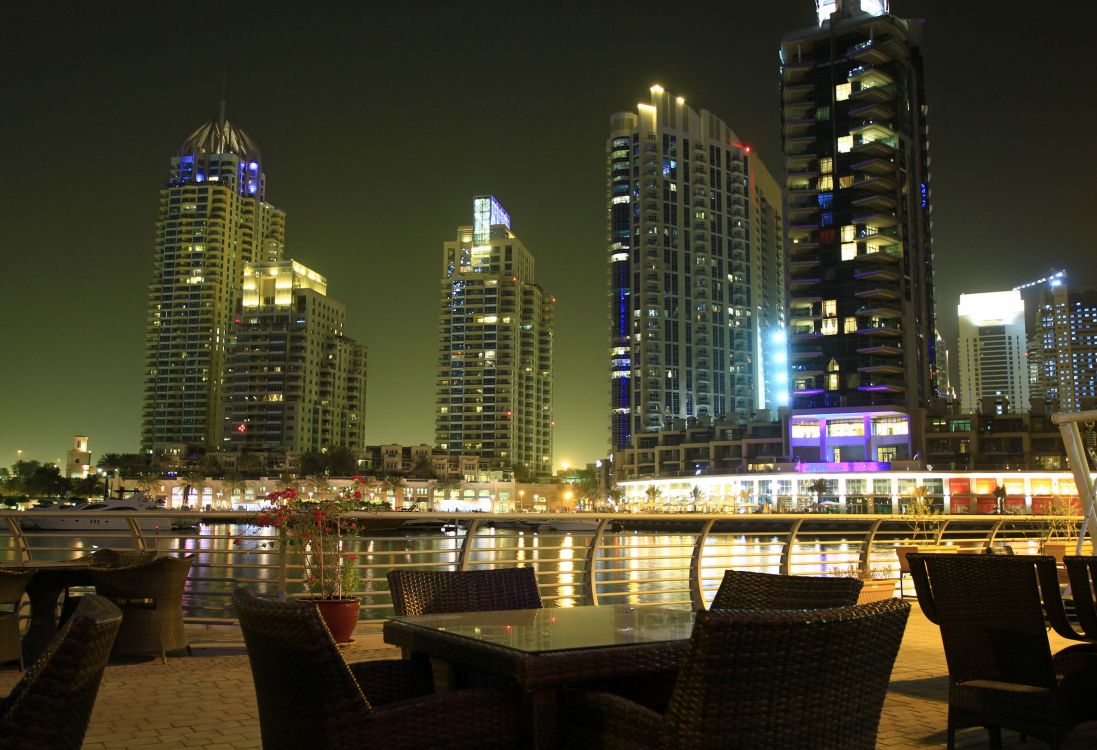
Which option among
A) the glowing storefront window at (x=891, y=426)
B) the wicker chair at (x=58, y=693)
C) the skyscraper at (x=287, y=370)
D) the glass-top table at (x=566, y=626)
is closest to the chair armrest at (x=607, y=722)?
the glass-top table at (x=566, y=626)

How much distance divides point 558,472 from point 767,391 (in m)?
52.5

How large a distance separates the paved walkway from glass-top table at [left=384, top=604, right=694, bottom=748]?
1948mm

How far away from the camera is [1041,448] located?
85.1 metres

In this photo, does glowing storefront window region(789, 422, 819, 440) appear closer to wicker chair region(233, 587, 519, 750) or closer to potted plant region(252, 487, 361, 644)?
potted plant region(252, 487, 361, 644)

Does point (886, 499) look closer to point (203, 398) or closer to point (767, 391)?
point (767, 391)

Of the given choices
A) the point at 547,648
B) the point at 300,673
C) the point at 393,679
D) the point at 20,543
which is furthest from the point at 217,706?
the point at 20,543

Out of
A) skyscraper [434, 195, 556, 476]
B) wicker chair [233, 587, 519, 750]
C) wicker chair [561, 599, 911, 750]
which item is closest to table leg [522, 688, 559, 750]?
wicker chair [233, 587, 519, 750]

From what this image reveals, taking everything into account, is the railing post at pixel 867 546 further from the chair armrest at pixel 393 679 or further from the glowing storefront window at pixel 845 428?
the glowing storefront window at pixel 845 428

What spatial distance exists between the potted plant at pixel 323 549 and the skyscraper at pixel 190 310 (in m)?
181

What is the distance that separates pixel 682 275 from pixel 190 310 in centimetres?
10228

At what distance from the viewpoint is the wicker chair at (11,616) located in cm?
661

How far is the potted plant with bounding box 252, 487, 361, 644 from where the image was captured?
8.26 meters

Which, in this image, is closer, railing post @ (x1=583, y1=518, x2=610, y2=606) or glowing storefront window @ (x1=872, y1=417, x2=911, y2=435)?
railing post @ (x1=583, y1=518, x2=610, y2=606)

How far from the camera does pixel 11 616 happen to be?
664cm
